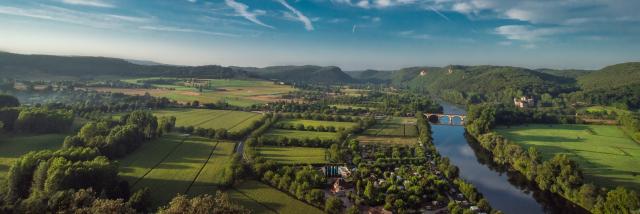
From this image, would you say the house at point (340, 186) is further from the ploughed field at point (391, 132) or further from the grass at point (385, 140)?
the ploughed field at point (391, 132)

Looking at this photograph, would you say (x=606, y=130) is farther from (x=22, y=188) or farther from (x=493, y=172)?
(x=22, y=188)

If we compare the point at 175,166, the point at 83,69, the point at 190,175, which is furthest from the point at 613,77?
the point at 83,69

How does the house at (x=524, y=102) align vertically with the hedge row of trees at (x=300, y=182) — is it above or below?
above

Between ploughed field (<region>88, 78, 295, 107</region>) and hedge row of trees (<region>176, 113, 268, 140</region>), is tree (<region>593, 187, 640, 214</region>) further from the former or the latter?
ploughed field (<region>88, 78, 295, 107</region>)

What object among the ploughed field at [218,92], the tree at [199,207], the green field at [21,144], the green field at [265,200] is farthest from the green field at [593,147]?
the ploughed field at [218,92]

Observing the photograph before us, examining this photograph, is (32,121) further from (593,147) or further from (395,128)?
(593,147)

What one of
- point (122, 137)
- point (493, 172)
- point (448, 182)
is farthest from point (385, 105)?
point (122, 137)

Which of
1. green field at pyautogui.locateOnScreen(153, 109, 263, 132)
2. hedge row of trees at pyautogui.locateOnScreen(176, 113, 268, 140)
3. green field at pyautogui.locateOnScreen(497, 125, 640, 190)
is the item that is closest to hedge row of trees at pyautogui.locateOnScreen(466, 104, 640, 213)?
green field at pyautogui.locateOnScreen(497, 125, 640, 190)
